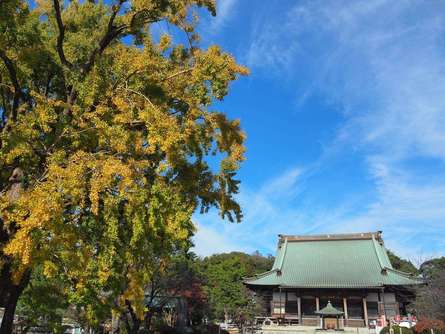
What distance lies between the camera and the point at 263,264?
6881cm

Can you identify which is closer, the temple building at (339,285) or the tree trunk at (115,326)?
the tree trunk at (115,326)

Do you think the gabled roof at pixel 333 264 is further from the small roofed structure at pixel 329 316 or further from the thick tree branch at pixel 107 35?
the thick tree branch at pixel 107 35

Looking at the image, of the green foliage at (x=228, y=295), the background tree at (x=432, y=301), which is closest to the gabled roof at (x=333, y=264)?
the background tree at (x=432, y=301)

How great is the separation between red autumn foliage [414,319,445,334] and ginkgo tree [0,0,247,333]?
15.6m

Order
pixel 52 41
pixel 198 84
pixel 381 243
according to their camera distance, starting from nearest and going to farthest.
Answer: pixel 198 84 → pixel 52 41 → pixel 381 243

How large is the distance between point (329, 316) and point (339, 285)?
8.28ft

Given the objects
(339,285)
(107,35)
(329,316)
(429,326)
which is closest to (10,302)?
(107,35)

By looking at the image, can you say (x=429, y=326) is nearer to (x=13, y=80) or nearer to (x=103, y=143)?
(x=103, y=143)

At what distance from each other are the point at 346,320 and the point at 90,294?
2384cm

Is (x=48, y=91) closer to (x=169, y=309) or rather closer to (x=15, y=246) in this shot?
(x=15, y=246)

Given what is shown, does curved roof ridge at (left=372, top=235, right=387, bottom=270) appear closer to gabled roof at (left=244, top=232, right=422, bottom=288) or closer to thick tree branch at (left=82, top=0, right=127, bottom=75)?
gabled roof at (left=244, top=232, right=422, bottom=288)

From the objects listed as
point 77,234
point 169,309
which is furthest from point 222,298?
point 77,234

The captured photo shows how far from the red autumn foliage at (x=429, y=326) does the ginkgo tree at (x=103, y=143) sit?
15601 millimetres

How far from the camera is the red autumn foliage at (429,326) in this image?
20.1 meters
